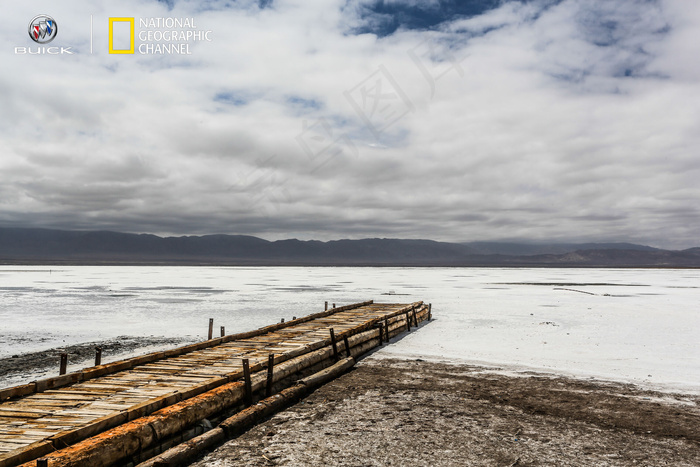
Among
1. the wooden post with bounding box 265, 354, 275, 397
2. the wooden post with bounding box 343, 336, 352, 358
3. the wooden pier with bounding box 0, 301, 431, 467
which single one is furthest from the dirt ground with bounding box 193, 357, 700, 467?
the wooden post with bounding box 343, 336, 352, 358

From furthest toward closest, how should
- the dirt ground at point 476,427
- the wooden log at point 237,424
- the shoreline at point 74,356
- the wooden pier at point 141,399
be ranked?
the shoreline at point 74,356, the dirt ground at point 476,427, the wooden log at point 237,424, the wooden pier at point 141,399

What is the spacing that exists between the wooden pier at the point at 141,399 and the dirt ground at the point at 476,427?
633 mm

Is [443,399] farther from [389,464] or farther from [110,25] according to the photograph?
[110,25]

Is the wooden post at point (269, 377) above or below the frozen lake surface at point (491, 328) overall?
above

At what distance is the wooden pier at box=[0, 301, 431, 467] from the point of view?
17.6ft

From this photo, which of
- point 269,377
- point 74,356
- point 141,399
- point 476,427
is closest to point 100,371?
point 141,399

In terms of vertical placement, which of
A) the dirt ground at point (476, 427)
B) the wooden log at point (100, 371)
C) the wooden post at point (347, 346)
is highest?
the wooden log at point (100, 371)

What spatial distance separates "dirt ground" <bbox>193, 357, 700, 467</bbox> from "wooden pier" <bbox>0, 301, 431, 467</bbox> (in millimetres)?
633

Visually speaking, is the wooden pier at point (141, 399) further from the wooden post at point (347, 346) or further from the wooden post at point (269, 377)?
the wooden post at point (347, 346)

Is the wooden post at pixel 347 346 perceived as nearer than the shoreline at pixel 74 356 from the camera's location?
No

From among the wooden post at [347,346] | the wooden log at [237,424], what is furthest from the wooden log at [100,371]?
the wooden post at [347,346]

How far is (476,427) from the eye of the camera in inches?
A: 311

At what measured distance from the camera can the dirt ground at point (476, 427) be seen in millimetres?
6684

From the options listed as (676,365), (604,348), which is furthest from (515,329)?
(676,365)
